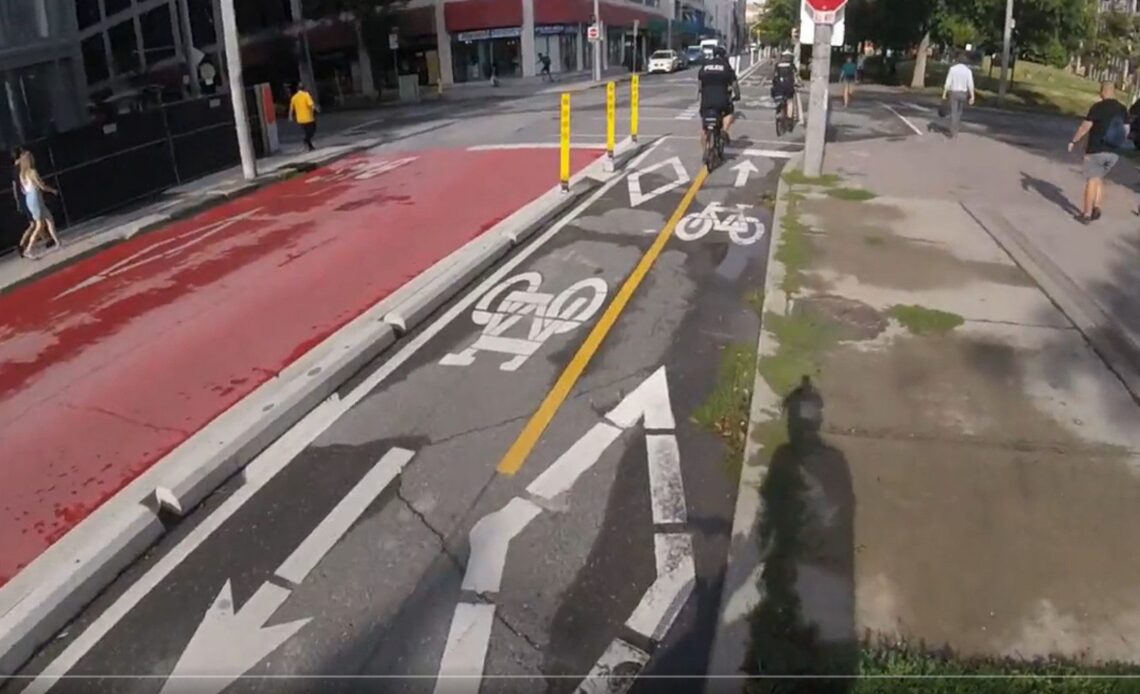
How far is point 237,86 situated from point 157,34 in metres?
20.8

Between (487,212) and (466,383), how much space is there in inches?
262

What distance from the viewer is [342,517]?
5.16m

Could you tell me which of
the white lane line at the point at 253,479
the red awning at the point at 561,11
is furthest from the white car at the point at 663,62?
the white lane line at the point at 253,479

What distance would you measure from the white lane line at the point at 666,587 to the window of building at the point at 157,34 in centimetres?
3598

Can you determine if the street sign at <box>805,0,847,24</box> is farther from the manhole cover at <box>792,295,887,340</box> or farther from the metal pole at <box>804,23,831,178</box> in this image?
the manhole cover at <box>792,295,887,340</box>

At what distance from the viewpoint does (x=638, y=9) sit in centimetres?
6894

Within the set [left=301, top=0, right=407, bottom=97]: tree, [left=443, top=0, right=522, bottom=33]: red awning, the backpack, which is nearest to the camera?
the backpack

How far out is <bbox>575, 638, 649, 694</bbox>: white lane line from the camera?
3.79 meters

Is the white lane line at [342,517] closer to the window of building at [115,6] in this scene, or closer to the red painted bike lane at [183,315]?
the red painted bike lane at [183,315]

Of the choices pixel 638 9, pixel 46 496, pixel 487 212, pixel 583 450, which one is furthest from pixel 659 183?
pixel 638 9

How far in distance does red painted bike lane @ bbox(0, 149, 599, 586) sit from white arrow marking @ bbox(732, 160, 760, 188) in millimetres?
3074

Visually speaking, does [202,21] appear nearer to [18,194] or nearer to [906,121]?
[18,194]

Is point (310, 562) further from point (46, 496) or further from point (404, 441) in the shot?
point (46, 496)

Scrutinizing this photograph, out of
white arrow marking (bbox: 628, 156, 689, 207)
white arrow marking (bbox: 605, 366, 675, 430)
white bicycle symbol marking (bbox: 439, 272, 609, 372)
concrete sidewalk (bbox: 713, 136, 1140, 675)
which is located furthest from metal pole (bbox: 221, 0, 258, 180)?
white arrow marking (bbox: 605, 366, 675, 430)
